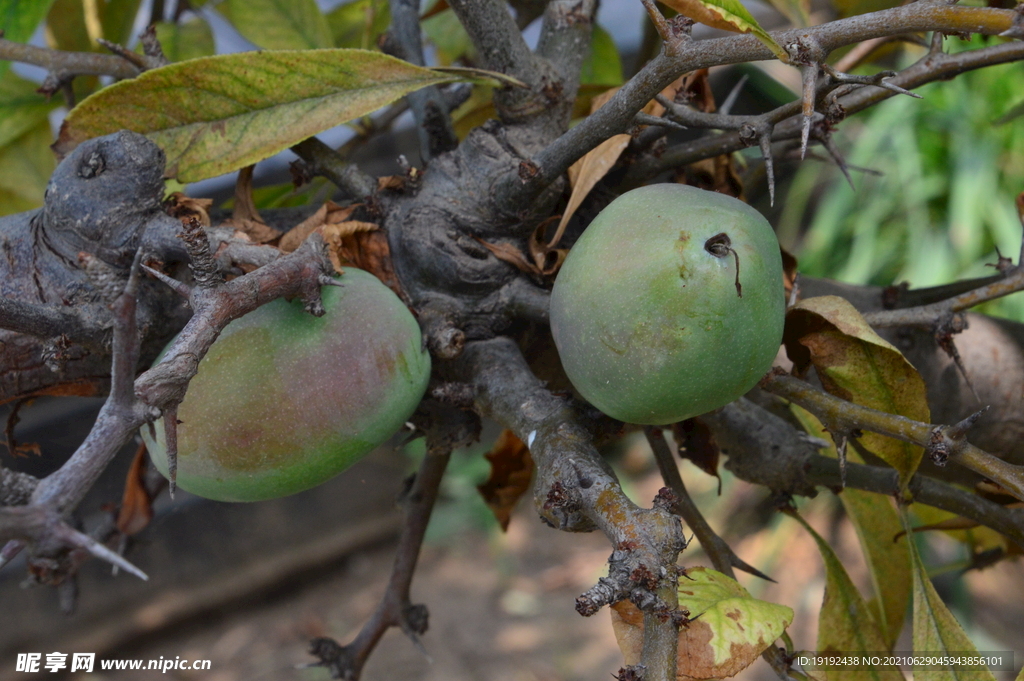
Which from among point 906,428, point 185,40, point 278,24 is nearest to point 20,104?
point 185,40

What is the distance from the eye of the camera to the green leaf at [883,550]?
73cm

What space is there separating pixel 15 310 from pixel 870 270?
8.79ft

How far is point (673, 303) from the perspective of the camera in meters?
0.46

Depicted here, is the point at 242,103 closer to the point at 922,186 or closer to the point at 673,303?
the point at 673,303

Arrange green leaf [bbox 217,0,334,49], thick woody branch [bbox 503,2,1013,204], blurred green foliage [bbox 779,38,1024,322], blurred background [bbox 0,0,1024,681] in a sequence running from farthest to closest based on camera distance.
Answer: blurred green foliage [bbox 779,38,1024,322], blurred background [bbox 0,0,1024,681], green leaf [bbox 217,0,334,49], thick woody branch [bbox 503,2,1013,204]

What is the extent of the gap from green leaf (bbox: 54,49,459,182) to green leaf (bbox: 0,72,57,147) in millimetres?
325

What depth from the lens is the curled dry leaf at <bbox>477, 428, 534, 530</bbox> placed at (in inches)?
32.5

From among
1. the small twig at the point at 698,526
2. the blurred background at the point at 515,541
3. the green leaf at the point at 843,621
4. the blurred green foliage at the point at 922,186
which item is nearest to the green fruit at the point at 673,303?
the small twig at the point at 698,526

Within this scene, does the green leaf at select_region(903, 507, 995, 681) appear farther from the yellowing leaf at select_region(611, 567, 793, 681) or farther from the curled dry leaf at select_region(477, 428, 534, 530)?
the curled dry leaf at select_region(477, 428, 534, 530)

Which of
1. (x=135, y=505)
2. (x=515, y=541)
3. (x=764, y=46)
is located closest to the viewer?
(x=764, y=46)

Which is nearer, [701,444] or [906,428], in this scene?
[906,428]

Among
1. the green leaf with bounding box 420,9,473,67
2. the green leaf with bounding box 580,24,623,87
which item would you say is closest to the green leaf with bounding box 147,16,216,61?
the green leaf with bounding box 420,9,473,67

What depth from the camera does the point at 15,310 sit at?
46cm

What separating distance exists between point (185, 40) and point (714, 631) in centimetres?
89
